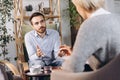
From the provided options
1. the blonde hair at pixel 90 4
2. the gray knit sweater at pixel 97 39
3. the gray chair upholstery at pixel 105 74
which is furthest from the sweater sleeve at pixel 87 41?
the blonde hair at pixel 90 4

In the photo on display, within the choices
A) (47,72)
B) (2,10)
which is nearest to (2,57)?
(2,10)

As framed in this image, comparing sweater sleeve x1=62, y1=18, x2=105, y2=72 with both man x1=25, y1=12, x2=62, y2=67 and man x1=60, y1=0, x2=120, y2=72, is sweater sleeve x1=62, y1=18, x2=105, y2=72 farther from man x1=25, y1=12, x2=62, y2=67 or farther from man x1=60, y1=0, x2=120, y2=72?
man x1=25, y1=12, x2=62, y2=67

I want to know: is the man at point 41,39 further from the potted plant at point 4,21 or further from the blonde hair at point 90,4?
the blonde hair at point 90,4

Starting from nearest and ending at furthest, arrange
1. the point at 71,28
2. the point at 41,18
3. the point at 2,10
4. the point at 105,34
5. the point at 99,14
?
1. the point at 105,34
2. the point at 99,14
3. the point at 41,18
4. the point at 2,10
5. the point at 71,28

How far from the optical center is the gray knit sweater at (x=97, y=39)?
166 cm

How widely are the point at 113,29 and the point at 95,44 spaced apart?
145 mm

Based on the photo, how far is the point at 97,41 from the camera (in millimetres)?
1669

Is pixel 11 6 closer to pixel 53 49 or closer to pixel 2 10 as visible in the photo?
pixel 2 10

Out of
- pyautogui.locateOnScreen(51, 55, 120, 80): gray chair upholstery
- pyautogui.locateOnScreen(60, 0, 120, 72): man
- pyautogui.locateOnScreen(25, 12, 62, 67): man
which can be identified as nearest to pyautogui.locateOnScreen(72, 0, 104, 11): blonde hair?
pyautogui.locateOnScreen(60, 0, 120, 72): man

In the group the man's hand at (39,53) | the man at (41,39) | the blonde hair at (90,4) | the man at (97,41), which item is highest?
the blonde hair at (90,4)

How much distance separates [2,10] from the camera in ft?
16.0

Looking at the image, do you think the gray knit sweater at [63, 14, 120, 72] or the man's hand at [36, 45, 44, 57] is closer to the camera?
the gray knit sweater at [63, 14, 120, 72]

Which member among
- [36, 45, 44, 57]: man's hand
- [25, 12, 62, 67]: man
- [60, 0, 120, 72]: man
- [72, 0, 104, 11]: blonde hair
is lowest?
[36, 45, 44, 57]: man's hand

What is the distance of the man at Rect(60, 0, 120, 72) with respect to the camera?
166 cm
